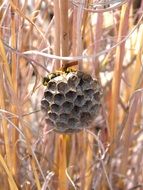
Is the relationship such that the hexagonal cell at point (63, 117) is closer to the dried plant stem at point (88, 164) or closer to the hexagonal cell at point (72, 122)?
the hexagonal cell at point (72, 122)

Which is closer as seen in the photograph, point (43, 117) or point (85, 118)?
point (85, 118)

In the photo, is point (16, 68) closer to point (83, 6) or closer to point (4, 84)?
point (4, 84)

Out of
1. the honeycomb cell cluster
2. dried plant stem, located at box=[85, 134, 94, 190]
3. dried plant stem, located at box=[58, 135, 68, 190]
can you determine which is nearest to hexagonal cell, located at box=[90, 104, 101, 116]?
the honeycomb cell cluster

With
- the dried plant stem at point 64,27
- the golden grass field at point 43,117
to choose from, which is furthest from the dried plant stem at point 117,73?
the dried plant stem at point 64,27

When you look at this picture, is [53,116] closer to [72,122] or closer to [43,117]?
[72,122]

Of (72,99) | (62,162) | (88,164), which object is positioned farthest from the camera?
(88,164)

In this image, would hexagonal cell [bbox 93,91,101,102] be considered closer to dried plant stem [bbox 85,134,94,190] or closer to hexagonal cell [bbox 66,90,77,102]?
hexagonal cell [bbox 66,90,77,102]

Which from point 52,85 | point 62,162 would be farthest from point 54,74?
point 62,162
